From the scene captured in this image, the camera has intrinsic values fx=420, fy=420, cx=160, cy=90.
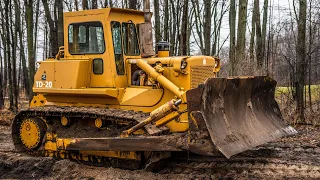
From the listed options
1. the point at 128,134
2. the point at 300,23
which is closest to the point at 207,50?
the point at 300,23

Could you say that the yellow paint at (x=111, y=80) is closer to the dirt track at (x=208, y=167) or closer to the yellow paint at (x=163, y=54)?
the yellow paint at (x=163, y=54)

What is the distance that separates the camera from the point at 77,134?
832cm

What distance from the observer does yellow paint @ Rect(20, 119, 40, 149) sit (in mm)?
8867

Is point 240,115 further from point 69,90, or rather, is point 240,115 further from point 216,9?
point 216,9

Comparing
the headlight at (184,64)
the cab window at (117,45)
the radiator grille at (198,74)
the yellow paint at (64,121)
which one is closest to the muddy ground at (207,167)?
the yellow paint at (64,121)

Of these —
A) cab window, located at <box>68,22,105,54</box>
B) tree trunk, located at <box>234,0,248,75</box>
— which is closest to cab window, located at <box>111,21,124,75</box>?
cab window, located at <box>68,22,105,54</box>

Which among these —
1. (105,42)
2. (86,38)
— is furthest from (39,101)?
(105,42)

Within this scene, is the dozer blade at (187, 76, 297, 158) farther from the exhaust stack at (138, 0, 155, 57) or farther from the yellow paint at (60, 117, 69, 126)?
the yellow paint at (60, 117, 69, 126)

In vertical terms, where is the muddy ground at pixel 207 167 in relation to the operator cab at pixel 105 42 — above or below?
below

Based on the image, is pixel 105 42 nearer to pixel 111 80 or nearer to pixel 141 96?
pixel 111 80

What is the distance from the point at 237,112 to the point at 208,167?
1.10 meters

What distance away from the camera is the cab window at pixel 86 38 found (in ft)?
27.6

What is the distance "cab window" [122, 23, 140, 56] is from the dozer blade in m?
2.37

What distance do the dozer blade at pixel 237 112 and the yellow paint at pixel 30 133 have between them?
3.99m
